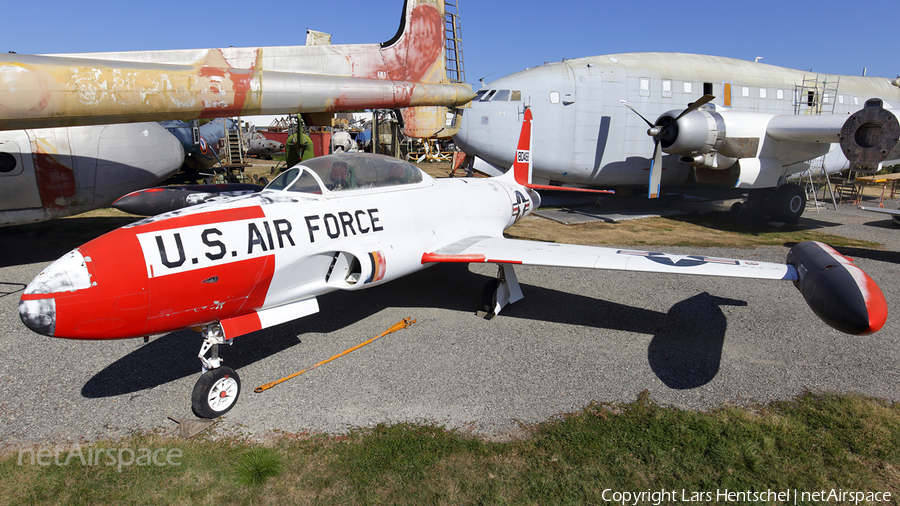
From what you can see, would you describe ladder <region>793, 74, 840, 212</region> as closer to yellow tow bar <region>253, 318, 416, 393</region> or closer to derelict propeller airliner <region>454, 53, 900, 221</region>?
derelict propeller airliner <region>454, 53, 900, 221</region>

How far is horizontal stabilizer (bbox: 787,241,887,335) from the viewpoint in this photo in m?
4.45

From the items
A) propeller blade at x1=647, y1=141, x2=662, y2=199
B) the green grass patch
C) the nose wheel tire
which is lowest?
the green grass patch

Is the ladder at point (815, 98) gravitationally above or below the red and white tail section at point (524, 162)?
above

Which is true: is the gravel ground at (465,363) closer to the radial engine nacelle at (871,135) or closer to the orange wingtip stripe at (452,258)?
the orange wingtip stripe at (452,258)

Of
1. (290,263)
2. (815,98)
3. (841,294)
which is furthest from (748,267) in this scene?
(815,98)

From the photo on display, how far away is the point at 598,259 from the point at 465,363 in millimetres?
2483

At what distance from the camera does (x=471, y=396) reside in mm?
5477

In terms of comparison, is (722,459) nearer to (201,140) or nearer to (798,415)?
(798,415)

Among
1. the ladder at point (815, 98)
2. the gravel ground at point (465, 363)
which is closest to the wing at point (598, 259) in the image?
the gravel ground at point (465, 363)

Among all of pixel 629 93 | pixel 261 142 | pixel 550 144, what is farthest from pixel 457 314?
pixel 261 142

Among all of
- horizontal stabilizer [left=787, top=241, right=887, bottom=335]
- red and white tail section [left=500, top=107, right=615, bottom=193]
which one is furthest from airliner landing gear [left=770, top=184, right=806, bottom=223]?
horizontal stabilizer [left=787, top=241, right=887, bottom=335]

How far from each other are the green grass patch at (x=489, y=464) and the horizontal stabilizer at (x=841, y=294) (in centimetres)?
122

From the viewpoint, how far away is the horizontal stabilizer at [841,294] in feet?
14.6

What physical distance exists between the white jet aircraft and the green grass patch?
88 cm
